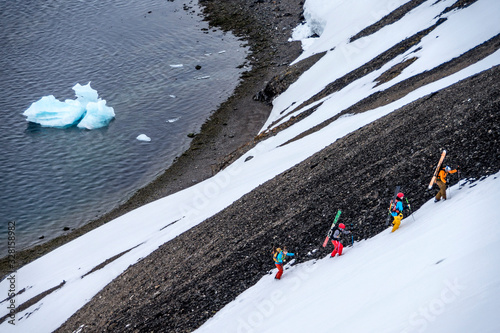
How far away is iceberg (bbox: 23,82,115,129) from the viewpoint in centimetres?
4803

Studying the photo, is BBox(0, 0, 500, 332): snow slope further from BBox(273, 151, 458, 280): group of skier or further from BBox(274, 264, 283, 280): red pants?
BBox(273, 151, 458, 280): group of skier

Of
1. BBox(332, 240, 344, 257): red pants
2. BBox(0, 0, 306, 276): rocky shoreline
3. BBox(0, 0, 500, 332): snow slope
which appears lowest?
BBox(332, 240, 344, 257): red pants

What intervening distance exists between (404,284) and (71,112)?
44800 mm

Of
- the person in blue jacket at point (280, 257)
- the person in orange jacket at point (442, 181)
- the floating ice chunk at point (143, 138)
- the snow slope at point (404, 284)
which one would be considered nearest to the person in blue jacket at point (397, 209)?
the snow slope at point (404, 284)

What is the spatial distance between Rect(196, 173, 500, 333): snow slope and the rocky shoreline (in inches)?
924

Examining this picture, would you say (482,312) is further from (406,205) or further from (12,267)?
(12,267)

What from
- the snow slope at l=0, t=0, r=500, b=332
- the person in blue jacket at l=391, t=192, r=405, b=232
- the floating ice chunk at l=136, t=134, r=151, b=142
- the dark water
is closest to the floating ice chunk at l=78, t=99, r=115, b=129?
the dark water

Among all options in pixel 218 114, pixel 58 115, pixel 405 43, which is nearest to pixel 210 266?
pixel 405 43

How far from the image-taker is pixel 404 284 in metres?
11.6

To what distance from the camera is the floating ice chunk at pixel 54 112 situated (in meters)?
48.3

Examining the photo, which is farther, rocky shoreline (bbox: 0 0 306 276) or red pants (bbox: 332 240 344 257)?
rocky shoreline (bbox: 0 0 306 276)

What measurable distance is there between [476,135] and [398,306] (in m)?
9.33

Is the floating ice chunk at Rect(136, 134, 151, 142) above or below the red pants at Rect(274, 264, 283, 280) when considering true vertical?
above

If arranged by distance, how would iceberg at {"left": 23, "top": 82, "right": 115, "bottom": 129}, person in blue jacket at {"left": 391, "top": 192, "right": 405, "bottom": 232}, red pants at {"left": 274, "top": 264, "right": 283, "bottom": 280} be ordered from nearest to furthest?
person in blue jacket at {"left": 391, "top": 192, "right": 405, "bottom": 232} < red pants at {"left": 274, "top": 264, "right": 283, "bottom": 280} < iceberg at {"left": 23, "top": 82, "right": 115, "bottom": 129}
